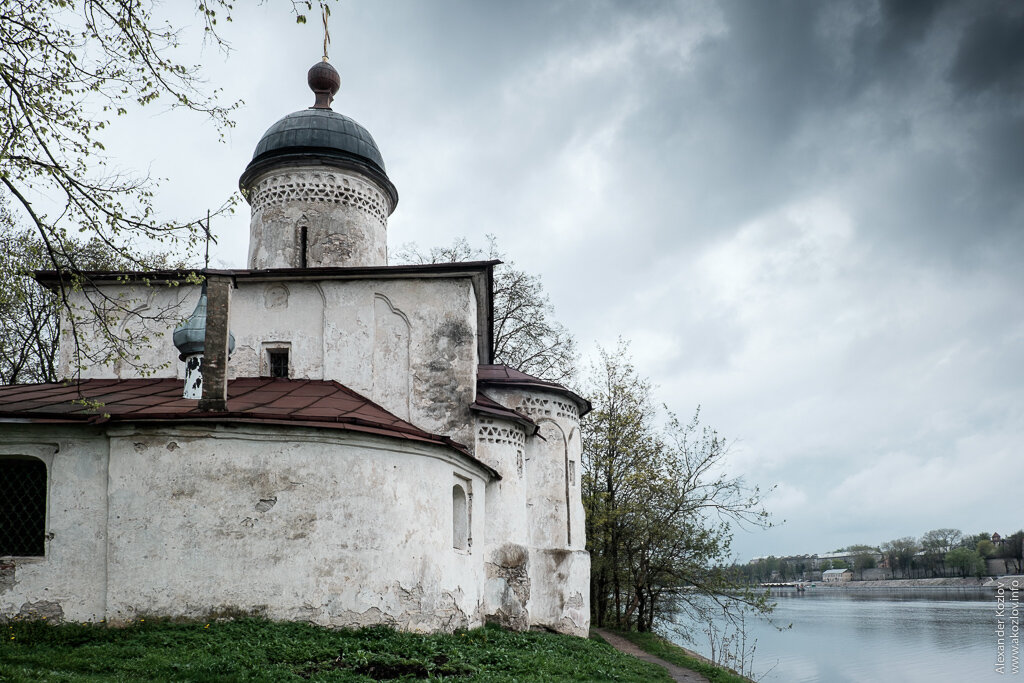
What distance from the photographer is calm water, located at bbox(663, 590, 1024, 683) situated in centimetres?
2092

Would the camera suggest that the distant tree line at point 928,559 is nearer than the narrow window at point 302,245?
No

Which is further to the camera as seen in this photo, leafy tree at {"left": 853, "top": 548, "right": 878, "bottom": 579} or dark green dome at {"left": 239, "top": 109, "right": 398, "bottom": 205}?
leafy tree at {"left": 853, "top": 548, "right": 878, "bottom": 579}

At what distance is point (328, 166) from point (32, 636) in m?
10.3

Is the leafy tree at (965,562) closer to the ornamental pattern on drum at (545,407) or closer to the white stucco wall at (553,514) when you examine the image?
the white stucco wall at (553,514)

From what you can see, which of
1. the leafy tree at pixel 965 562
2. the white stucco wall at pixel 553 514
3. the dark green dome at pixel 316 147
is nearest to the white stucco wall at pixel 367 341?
the white stucco wall at pixel 553 514

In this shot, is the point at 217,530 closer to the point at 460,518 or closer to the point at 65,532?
the point at 65,532

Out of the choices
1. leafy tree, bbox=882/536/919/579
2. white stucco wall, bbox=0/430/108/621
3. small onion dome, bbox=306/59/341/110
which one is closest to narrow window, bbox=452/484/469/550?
white stucco wall, bbox=0/430/108/621

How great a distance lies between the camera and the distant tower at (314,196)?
15406 mm

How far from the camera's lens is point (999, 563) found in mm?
59125

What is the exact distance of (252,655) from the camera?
7.59 meters

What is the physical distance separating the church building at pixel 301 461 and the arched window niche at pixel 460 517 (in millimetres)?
25

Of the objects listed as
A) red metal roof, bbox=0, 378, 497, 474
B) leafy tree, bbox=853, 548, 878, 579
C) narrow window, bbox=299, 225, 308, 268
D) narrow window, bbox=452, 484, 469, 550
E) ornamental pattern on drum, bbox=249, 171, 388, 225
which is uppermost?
ornamental pattern on drum, bbox=249, 171, 388, 225

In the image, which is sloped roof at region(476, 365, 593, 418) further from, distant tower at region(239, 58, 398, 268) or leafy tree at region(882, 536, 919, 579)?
leafy tree at region(882, 536, 919, 579)

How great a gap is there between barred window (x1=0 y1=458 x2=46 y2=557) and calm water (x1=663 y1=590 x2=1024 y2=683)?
15939 mm
